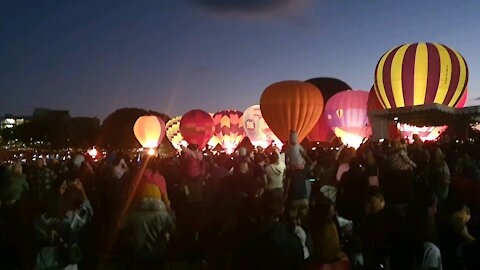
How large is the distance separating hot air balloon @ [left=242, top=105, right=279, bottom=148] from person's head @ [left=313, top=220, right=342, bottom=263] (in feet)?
114

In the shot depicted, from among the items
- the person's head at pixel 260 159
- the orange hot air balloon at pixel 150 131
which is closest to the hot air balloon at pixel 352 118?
the orange hot air balloon at pixel 150 131

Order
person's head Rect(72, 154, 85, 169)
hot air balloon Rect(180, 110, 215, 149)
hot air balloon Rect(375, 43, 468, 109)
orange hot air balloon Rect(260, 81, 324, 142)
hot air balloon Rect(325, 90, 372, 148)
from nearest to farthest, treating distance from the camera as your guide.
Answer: person's head Rect(72, 154, 85, 169) → hot air balloon Rect(375, 43, 468, 109) → orange hot air balloon Rect(260, 81, 324, 142) → hot air balloon Rect(325, 90, 372, 148) → hot air balloon Rect(180, 110, 215, 149)

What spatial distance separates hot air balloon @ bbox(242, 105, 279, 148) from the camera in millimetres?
39219

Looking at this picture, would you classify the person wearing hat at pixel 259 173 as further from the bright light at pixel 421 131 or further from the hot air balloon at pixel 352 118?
the hot air balloon at pixel 352 118

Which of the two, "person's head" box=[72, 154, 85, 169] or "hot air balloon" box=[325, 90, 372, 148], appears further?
"hot air balloon" box=[325, 90, 372, 148]

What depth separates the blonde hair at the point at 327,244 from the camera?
4164 millimetres

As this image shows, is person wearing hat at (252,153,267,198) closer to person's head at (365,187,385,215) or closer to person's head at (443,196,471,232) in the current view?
person's head at (365,187,385,215)

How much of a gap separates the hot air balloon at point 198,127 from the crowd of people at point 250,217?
26.7 metres

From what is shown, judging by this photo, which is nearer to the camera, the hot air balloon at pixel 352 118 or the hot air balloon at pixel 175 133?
the hot air balloon at pixel 352 118

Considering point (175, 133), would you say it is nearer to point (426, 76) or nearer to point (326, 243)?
point (426, 76)

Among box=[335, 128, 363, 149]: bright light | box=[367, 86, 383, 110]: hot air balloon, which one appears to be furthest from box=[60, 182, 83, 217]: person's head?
box=[335, 128, 363, 149]: bright light

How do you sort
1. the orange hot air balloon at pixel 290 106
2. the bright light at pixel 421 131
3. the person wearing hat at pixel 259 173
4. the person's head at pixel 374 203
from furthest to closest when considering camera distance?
1. the orange hot air balloon at pixel 290 106
2. the bright light at pixel 421 131
3. the person wearing hat at pixel 259 173
4. the person's head at pixel 374 203

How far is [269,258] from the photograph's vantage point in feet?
12.3

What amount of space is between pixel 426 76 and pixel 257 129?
1454 cm
